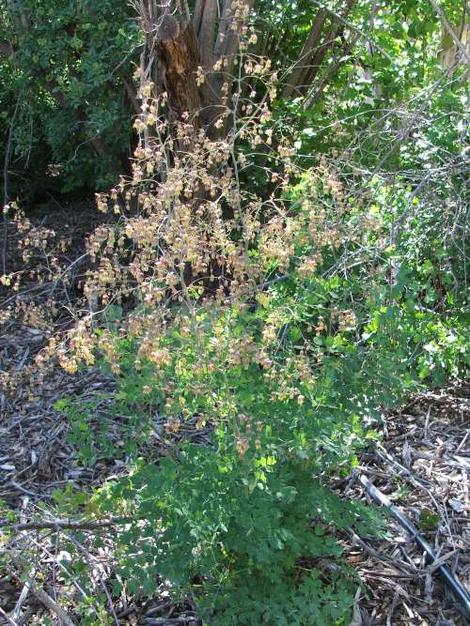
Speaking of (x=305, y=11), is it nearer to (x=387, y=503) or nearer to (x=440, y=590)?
(x=387, y=503)

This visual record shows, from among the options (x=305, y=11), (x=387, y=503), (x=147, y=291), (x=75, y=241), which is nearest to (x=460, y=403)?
(x=387, y=503)

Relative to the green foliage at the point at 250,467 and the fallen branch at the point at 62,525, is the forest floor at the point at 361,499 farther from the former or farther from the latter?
the green foliage at the point at 250,467

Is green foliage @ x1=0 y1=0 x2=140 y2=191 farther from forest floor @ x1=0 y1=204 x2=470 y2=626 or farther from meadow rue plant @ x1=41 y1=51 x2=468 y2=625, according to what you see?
meadow rue plant @ x1=41 y1=51 x2=468 y2=625

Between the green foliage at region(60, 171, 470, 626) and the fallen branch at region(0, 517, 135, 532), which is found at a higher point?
the green foliage at region(60, 171, 470, 626)

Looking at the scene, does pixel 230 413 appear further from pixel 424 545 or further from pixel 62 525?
pixel 424 545

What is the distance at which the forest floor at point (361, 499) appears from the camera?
2.98m

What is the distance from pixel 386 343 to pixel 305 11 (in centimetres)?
336

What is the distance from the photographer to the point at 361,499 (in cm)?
352

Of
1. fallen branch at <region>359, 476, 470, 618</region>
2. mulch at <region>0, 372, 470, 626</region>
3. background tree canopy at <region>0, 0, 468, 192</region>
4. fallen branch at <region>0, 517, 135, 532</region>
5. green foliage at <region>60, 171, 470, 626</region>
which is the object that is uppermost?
background tree canopy at <region>0, 0, 468, 192</region>

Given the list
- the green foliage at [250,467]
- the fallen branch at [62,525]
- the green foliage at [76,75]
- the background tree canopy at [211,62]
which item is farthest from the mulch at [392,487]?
the green foliage at [76,75]

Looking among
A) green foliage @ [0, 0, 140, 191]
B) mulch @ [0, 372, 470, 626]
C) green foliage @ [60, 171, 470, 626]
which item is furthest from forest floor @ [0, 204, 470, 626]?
green foliage @ [0, 0, 140, 191]

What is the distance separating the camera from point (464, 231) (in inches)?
161

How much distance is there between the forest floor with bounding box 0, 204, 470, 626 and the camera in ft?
9.78

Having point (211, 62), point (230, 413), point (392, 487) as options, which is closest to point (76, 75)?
point (211, 62)
